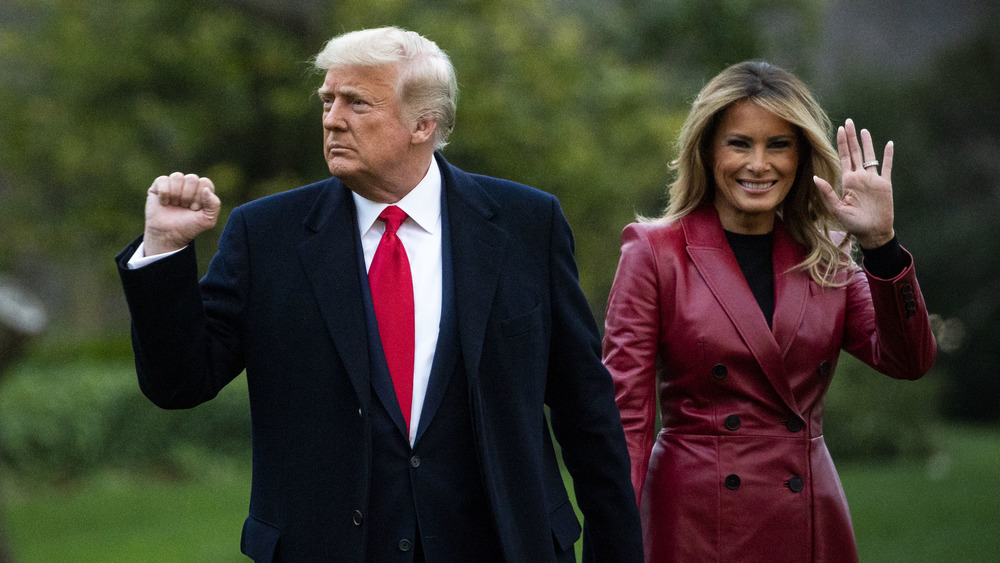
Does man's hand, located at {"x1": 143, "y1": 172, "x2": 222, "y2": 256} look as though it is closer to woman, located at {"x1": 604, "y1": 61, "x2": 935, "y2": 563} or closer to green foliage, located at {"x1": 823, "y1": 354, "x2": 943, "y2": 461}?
woman, located at {"x1": 604, "y1": 61, "x2": 935, "y2": 563}

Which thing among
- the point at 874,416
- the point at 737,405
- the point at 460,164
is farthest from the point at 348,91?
the point at 874,416

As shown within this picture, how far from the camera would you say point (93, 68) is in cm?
1494

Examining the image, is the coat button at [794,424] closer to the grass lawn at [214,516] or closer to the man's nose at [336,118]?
the man's nose at [336,118]

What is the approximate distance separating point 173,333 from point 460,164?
12422mm

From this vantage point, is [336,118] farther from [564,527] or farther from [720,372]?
[720,372]

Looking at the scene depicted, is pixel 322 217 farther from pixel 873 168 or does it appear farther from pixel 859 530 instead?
pixel 859 530

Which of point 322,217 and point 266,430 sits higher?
point 322,217

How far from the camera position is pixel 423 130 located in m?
3.29

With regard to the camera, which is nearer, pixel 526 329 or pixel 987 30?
pixel 526 329

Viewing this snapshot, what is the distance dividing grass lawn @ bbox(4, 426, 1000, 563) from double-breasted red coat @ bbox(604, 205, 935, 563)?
6.20 meters

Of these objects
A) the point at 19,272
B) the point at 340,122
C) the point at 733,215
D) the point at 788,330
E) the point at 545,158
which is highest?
the point at 340,122

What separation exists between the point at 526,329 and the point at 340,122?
69 centimetres

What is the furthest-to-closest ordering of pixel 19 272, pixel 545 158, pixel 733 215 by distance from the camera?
1. pixel 19 272
2. pixel 545 158
3. pixel 733 215

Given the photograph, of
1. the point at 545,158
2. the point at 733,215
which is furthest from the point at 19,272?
the point at 733,215
